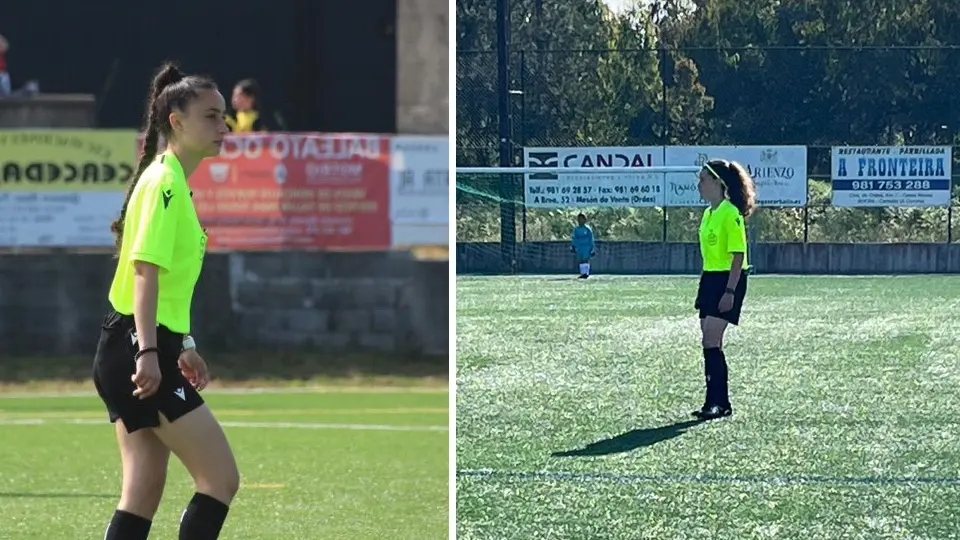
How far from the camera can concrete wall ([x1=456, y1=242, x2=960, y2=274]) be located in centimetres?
646

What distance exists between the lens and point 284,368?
13.5 metres

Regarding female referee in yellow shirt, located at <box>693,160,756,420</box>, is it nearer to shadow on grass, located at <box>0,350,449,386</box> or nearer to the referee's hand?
the referee's hand

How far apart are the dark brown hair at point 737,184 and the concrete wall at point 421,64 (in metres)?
8.73

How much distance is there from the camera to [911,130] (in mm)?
7105

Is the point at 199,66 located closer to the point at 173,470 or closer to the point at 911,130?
the point at 173,470

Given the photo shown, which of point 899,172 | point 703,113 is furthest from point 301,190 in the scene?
point 703,113

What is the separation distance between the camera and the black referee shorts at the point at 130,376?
182 inches

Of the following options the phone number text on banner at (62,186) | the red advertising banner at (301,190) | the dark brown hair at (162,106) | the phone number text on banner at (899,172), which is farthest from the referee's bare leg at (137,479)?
the red advertising banner at (301,190)

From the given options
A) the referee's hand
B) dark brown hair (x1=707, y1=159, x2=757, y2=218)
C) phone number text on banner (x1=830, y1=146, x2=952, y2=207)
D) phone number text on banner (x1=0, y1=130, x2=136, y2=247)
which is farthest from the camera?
phone number text on banner (x1=0, y1=130, x2=136, y2=247)

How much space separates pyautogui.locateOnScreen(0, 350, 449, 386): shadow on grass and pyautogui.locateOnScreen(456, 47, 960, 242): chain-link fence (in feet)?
17.3

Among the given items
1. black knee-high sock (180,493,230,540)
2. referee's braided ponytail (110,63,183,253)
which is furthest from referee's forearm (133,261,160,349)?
black knee-high sock (180,493,230,540)

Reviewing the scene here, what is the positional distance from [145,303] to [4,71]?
1148cm

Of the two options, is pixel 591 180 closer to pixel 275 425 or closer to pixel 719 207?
pixel 719 207

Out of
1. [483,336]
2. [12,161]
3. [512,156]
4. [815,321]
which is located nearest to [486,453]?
[483,336]
